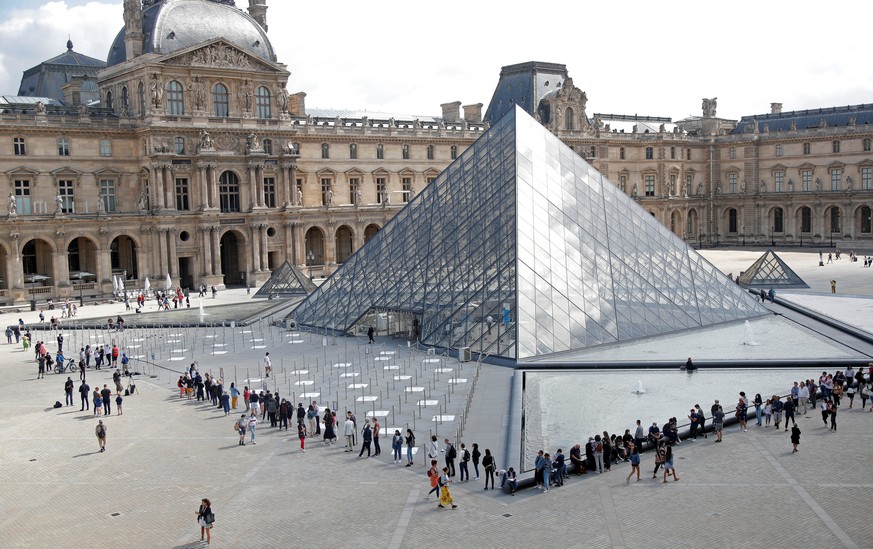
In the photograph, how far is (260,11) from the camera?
188 ft

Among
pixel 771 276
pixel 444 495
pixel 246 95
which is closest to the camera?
pixel 444 495

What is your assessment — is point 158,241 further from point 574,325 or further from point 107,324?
point 574,325

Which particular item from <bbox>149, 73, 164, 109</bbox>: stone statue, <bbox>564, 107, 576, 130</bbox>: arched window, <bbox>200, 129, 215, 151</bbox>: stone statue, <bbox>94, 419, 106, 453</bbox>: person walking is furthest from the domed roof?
<bbox>94, 419, 106, 453</bbox>: person walking

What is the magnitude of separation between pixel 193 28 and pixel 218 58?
2.16m

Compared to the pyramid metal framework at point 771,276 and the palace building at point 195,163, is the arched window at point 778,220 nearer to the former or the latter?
the palace building at point 195,163

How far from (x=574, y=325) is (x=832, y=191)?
51796 mm

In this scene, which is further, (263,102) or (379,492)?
(263,102)

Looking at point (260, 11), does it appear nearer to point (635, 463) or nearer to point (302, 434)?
point (302, 434)

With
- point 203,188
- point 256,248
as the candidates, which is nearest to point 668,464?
point 203,188

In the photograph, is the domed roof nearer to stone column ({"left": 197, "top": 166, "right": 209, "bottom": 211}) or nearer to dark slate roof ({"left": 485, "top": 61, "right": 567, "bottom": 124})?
stone column ({"left": 197, "top": 166, "right": 209, "bottom": 211})

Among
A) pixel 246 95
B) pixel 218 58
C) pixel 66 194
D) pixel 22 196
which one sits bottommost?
pixel 22 196

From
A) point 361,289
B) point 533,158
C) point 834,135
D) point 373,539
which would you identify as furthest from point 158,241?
point 834,135

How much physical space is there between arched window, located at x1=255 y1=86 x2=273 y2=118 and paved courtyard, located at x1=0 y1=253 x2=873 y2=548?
33512 mm

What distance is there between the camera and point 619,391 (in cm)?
2352
